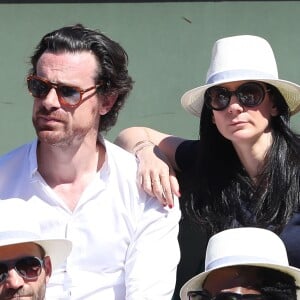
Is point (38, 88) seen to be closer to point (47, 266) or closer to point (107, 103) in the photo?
point (107, 103)

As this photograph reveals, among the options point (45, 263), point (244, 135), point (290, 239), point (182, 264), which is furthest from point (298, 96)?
point (45, 263)

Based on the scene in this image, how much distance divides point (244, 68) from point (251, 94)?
0.09 m

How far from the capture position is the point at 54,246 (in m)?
3.12

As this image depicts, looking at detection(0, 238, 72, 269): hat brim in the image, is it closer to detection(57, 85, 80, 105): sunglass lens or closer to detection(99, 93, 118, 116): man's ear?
detection(57, 85, 80, 105): sunglass lens

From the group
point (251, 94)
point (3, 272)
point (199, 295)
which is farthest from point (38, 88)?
point (199, 295)

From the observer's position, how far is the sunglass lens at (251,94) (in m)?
3.54

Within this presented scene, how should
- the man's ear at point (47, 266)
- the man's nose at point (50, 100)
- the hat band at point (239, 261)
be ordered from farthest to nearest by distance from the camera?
the man's nose at point (50, 100) → the man's ear at point (47, 266) → the hat band at point (239, 261)

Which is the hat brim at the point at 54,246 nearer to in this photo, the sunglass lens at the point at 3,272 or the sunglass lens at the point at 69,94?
the sunglass lens at the point at 3,272

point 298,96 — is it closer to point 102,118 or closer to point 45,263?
point 102,118

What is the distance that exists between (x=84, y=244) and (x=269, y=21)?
1.51 m

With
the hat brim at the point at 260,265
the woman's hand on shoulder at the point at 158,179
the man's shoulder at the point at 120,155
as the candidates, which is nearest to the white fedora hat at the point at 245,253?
the hat brim at the point at 260,265

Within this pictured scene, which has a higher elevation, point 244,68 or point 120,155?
point 244,68

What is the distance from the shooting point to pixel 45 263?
9.98 ft

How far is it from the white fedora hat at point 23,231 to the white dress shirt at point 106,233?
1.02ft
